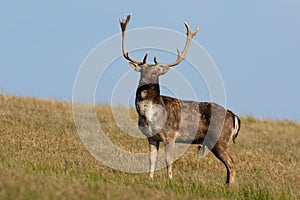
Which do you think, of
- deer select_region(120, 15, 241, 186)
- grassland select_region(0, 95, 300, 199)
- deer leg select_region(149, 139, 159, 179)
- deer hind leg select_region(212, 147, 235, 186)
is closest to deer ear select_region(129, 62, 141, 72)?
deer select_region(120, 15, 241, 186)

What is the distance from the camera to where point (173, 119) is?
1348cm

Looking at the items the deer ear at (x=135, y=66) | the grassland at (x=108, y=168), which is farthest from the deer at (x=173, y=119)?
the grassland at (x=108, y=168)

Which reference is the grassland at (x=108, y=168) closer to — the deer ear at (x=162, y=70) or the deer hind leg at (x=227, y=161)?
the deer hind leg at (x=227, y=161)

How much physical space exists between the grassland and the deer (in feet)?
1.80

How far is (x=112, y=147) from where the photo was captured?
650 inches

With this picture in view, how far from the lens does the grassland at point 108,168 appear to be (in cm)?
755

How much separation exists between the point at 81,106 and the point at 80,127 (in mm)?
4788

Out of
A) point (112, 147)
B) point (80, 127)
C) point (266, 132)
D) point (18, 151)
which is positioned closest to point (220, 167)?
point (112, 147)

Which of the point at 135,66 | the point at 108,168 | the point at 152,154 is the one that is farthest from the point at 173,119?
the point at 108,168

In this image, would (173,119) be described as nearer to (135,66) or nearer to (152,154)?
(152,154)

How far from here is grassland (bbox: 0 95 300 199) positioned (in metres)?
7.55

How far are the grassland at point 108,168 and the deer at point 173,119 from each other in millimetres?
548

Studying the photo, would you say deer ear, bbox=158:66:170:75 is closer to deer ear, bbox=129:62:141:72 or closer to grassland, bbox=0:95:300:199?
deer ear, bbox=129:62:141:72

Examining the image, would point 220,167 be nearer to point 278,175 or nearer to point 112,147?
point 278,175
